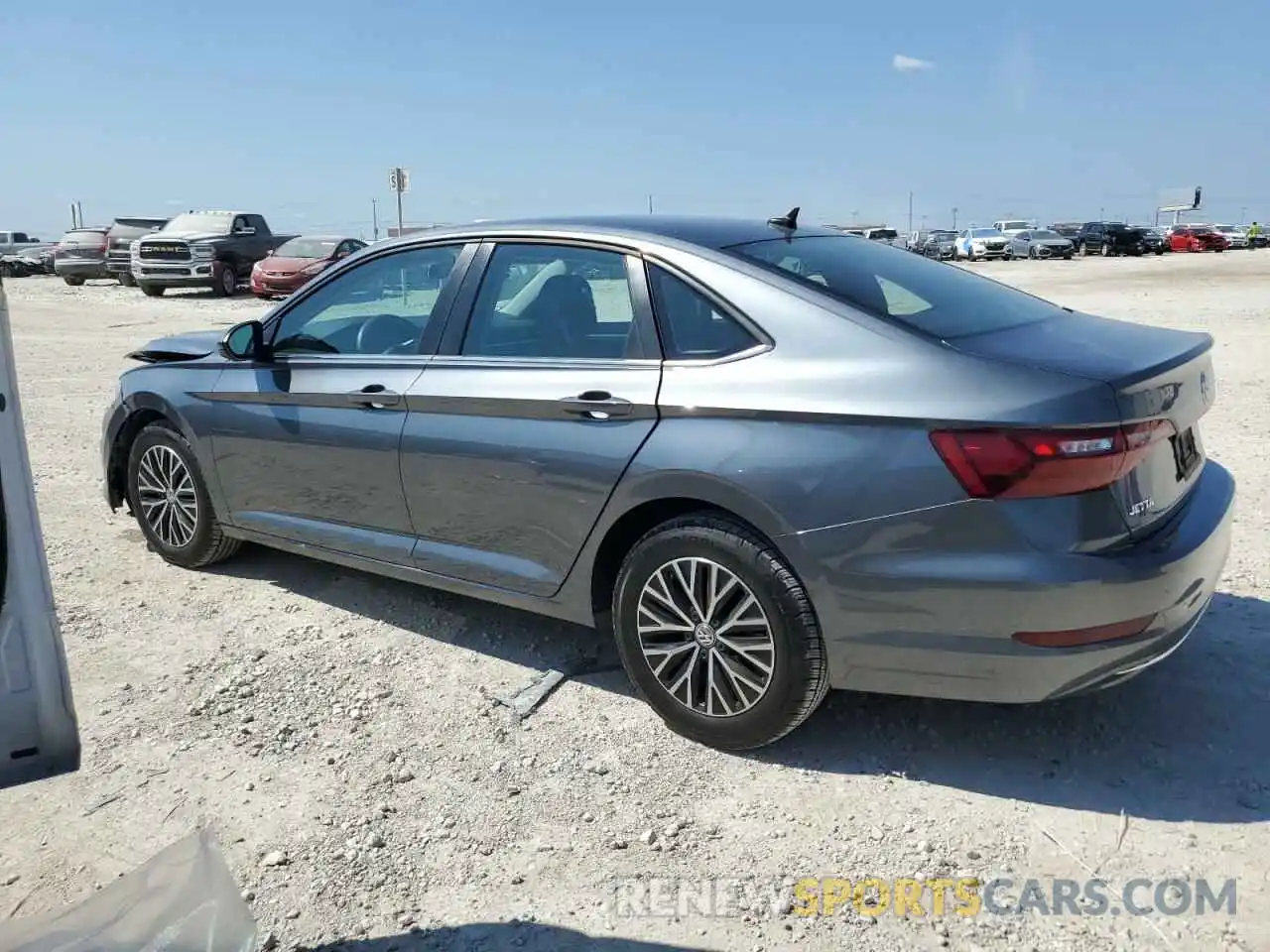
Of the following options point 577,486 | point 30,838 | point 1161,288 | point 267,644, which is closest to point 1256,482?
point 577,486

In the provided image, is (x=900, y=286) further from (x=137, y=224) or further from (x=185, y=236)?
(x=137, y=224)

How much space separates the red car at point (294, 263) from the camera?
21.8 meters

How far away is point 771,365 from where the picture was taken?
3178mm

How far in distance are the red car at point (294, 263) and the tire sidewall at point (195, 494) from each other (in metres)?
17.2

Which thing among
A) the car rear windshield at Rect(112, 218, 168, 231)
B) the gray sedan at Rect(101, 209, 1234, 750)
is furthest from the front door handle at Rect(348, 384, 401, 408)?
the car rear windshield at Rect(112, 218, 168, 231)

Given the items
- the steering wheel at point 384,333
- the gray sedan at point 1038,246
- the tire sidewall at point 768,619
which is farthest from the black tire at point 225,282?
the gray sedan at point 1038,246

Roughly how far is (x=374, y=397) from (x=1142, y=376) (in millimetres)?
2704

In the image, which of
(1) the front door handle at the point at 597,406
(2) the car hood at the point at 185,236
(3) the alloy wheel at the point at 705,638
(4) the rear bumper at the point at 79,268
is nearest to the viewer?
(3) the alloy wheel at the point at 705,638

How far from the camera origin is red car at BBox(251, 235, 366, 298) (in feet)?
71.6

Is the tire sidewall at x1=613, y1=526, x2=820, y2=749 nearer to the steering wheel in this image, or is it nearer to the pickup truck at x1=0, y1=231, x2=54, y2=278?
the steering wheel

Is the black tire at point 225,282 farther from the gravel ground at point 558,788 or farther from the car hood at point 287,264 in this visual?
the gravel ground at point 558,788

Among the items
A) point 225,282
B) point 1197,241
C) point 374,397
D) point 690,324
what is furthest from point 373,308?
point 1197,241

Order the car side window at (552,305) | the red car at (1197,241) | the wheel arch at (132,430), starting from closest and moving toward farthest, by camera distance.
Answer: the car side window at (552,305)
the wheel arch at (132,430)
the red car at (1197,241)

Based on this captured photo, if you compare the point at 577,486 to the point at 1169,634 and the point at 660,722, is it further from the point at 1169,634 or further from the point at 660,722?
the point at 1169,634
